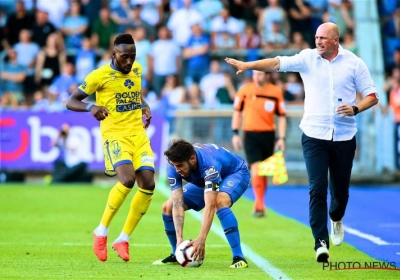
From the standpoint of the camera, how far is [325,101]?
9625 mm

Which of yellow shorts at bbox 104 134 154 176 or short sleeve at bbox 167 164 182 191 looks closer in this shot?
short sleeve at bbox 167 164 182 191

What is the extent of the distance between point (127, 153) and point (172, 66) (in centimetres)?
1393

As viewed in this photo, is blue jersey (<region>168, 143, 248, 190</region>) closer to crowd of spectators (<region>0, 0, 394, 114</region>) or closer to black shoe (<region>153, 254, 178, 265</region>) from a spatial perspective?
black shoe (<region>153, 254, 178, 265</region>)

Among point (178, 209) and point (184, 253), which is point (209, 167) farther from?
point (184, 253)

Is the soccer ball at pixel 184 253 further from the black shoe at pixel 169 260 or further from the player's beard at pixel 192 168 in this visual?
the player's beard at pixel 192 168

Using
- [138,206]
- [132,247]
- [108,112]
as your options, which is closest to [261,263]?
[138,206]

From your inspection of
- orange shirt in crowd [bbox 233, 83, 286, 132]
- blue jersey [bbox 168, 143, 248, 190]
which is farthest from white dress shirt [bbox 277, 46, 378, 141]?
orange shirt in crowd [bbox 233, 83, 286, 132]

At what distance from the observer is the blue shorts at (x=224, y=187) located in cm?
912

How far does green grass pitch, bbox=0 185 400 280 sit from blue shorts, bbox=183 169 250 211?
0.62 metres

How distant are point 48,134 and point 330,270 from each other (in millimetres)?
14093

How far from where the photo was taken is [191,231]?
12.6m

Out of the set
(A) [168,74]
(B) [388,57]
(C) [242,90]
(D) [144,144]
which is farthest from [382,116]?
(D) [144,144]

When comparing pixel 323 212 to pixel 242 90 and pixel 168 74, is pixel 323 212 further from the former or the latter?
pixel 168 74

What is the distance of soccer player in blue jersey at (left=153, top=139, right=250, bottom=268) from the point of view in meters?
8.57
